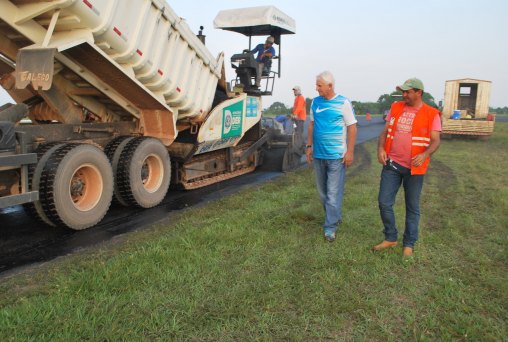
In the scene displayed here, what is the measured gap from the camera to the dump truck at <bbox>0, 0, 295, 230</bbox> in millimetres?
4707

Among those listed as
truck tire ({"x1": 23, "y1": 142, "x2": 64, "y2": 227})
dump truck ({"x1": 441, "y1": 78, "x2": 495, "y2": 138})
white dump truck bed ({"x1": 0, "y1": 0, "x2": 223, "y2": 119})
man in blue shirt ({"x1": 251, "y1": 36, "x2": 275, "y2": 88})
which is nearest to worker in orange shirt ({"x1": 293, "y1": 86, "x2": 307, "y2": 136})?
man in blue shirt ({"x1": 251, "y1": 36, "x2": 275, "y2": 88})

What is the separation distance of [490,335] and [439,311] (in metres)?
0.40

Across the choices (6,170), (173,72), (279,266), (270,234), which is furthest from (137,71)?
(279,266)

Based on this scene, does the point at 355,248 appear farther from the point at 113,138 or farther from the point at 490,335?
A: the point at 113,138

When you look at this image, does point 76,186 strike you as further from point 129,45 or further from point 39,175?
point 129,45

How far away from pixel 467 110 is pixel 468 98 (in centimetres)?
99

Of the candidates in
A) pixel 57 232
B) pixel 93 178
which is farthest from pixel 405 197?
pixel 57 232

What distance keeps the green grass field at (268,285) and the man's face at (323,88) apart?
1.55 meters

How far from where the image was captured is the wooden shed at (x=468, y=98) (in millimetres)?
19656

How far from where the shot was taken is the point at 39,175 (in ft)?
16.0

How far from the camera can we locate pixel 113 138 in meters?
6.41

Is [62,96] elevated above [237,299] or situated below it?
above

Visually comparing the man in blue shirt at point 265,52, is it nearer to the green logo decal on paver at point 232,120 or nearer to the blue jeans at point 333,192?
the green logo decal on paver at point 232,120

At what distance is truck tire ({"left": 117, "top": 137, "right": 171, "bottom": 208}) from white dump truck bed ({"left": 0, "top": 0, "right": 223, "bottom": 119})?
65 cm
